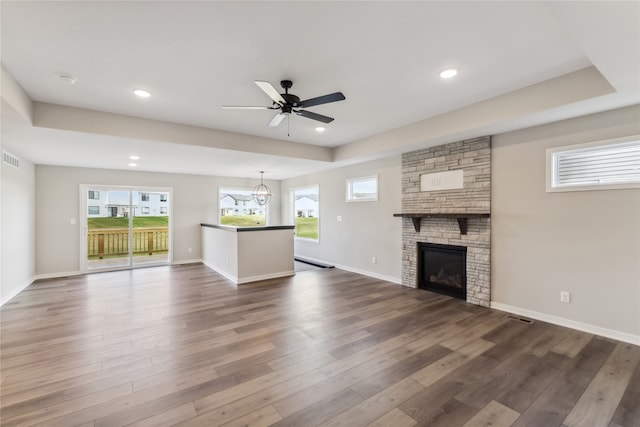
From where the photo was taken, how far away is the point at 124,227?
7121 millimetres

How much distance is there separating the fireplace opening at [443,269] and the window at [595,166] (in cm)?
158

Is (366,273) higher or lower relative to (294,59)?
lower

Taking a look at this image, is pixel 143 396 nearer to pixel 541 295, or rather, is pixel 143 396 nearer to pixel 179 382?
pixel 179 382

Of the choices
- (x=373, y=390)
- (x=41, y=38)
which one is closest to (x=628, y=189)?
(x=373, y=390)

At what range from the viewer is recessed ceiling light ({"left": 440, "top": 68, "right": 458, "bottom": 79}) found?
280 centimetres

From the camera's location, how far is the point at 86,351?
2.84 metres

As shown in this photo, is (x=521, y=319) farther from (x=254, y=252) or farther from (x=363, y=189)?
(x=254, y=252)

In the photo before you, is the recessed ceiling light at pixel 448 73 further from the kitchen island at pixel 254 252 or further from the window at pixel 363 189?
the kitchen island at pixel 254 252

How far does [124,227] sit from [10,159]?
9.15 feet

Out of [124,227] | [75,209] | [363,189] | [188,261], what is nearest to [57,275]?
[75,209]

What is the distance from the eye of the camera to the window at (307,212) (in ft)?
26.3

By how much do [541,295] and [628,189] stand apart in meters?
1.54

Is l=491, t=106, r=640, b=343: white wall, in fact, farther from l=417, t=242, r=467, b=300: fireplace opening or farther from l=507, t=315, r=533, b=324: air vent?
l=417, t=242, r=467, b=300: fireplace opening

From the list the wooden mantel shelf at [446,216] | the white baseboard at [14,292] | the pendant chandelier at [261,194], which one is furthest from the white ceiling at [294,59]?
the pendant chandelier at [261,194]
